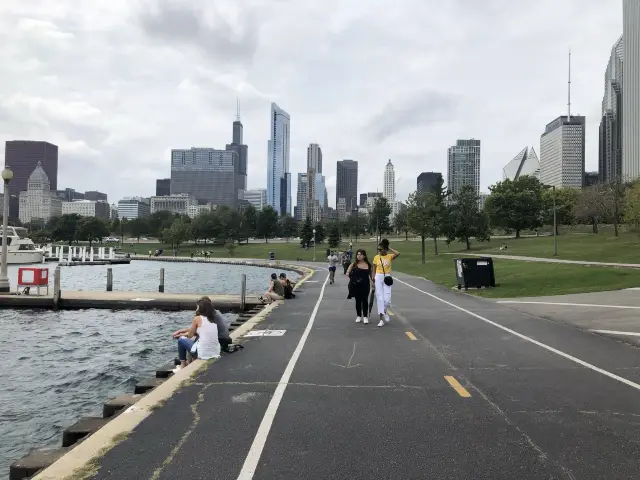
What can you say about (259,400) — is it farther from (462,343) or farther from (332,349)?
(462,343)

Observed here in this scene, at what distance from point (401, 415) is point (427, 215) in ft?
180

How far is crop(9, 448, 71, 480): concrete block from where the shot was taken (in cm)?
509

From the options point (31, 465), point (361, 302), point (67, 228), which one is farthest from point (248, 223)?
point (31, 465)

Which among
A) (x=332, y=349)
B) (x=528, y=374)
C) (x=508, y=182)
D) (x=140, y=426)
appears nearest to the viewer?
(x=140, y=426)

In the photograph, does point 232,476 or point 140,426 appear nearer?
point 232,476

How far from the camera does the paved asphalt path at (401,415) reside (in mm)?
4797

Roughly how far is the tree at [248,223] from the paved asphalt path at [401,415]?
142576 millimetres

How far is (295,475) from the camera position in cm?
459

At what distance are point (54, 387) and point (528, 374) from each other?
9.49m

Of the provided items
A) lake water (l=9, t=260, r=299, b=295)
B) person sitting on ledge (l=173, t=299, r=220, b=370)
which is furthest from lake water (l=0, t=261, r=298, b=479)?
lake water (l=9, t=260, r=299, b=295)

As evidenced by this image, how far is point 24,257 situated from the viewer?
89562mm

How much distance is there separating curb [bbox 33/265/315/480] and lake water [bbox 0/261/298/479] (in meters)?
1.95

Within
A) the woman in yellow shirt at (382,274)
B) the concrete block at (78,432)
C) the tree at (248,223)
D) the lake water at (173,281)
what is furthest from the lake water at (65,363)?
the tree at (248,223)

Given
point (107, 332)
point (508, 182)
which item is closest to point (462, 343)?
point (107, 332)
